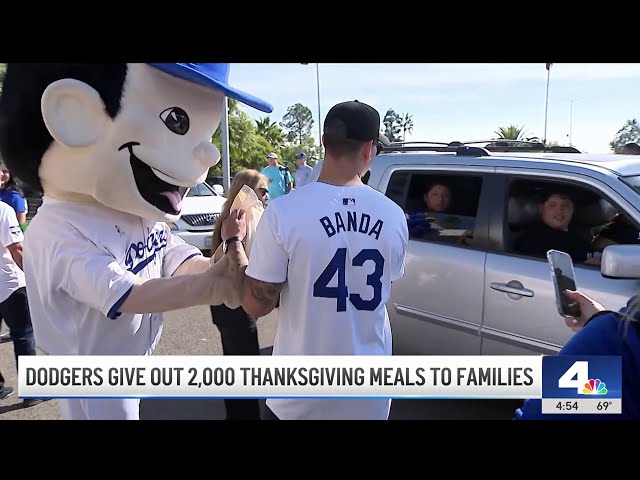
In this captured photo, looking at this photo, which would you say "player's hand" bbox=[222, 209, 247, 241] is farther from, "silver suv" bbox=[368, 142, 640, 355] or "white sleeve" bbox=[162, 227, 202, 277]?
"silver suv" bbox=[368, 142, 640, 355]

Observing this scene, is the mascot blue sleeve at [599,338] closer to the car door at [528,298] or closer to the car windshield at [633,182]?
the car door at [528,298]

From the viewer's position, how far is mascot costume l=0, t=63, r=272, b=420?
1.81 m

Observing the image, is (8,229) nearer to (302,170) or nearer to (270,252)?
(302,170)

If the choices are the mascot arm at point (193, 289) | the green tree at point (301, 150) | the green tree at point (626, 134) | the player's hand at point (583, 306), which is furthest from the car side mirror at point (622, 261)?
the mascot arm at point (193, 289)

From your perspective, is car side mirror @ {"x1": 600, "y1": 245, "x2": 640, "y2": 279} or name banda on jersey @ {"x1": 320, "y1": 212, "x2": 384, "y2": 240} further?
name banda on jersey @ {"x1": 320, "y1": 212, "x2": 384, "y2": 240}

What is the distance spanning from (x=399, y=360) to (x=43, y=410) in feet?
6.16

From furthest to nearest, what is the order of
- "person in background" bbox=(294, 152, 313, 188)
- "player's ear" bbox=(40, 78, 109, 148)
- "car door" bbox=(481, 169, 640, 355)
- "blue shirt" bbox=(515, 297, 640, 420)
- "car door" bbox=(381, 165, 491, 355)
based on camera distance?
"car door" bbox=(381, 165, 491, 355) → "car door" bbox=(481, 169, 640, 355) → "person in background" bbox=(294, 152, 313, 188) → "player's ear" bbox=(40, 78, 109, 148) → "blue shirt" bbox=(515, 297, 640, 420)

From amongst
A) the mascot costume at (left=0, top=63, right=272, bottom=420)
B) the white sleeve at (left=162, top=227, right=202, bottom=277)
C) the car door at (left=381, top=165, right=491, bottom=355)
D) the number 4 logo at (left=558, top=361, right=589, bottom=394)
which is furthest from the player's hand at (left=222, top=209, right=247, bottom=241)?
the car door at (left=381, top=165, right=491, bottom=355)

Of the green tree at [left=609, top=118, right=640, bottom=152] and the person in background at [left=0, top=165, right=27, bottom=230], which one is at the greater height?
the green tree at [left=609, top=118, right=640, bottom=152]

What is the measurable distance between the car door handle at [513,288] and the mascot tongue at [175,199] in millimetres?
1788

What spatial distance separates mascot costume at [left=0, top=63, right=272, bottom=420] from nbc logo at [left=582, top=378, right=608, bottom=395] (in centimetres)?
121

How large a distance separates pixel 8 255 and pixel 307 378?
2407 millimetres
